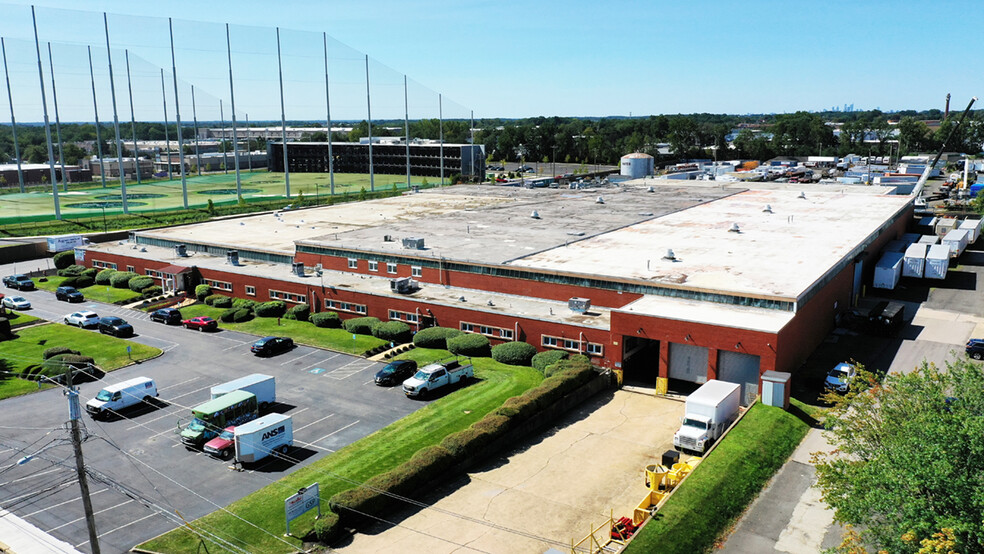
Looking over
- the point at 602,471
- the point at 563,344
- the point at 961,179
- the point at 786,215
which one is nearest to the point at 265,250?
the point at 563,344

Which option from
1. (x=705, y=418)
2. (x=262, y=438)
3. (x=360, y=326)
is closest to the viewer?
(x=262, y=438)

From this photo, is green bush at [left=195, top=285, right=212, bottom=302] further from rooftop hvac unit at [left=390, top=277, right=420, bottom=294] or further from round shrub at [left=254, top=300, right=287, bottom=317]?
rooftop hvac unit at [left=390, top=277, right=420, bottom=294]

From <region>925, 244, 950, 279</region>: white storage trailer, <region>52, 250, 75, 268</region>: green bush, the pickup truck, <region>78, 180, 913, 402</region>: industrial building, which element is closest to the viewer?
the pickup truck

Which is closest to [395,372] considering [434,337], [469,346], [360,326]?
[469,346]

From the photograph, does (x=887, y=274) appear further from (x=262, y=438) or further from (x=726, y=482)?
(x=262, y=438)

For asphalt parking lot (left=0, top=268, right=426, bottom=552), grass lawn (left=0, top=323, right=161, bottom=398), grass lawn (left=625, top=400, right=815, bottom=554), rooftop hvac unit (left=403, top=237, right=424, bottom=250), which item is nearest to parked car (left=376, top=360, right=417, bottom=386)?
asphalt parking lot (left=0, top=268, right=426, bottom=552)

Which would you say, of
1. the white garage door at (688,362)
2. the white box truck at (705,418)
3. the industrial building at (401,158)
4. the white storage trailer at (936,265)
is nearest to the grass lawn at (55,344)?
the white garage door at (688,362)

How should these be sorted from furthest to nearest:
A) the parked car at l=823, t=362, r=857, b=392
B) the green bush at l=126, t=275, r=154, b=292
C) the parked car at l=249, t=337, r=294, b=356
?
1. the green bush at l=126, t=275, r=154, b=292
2. the parked car at l=249, t=337, r=294, b=356
3. the parked car at l=823, t=362, r=857, b=392
